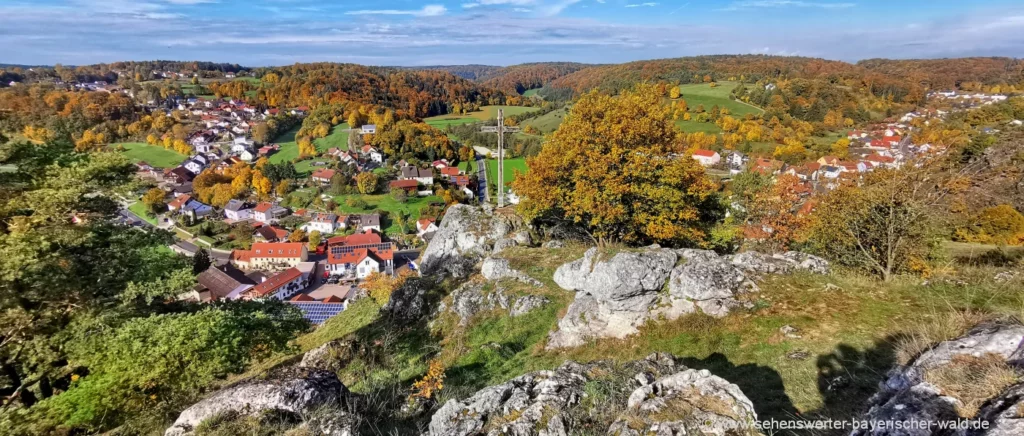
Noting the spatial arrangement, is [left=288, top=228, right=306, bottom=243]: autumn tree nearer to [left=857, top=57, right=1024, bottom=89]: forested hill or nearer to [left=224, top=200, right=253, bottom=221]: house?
[left=224, top=200, right=253, bottom=221]: house

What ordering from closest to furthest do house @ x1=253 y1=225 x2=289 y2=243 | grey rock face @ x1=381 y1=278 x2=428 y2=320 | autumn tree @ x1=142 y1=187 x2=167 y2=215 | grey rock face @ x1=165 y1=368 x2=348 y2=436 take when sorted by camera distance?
grey rock face @ x1=165 y1=368 x2=348 y2=436, grey rock face @ x1=381 y1=278 x2=428 y2=320, house @ x1=253 y1=225 x2=289 y2=243, autumn tree @ x1=142 y1=187 x2=167 y2=215

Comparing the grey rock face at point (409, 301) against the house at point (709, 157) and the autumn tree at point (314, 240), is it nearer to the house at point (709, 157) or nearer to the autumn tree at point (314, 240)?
the autumn tree at point (314, 240)

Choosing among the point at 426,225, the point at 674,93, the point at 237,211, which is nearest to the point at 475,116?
the point at 674,93

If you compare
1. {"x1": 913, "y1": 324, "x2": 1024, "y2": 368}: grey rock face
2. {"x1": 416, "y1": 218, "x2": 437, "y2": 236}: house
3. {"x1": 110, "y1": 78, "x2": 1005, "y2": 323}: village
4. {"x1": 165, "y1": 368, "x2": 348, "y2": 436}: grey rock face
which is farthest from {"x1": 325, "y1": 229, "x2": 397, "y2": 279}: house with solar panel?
{"x1": 913, "y1": 324, "x2": 1024, "y2": 368}: grey rock face

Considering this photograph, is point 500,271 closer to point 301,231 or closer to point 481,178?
point 301,231

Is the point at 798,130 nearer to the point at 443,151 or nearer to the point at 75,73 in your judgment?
the point at 443,151

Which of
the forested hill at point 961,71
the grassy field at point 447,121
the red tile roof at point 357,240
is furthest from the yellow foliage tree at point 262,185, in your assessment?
the forested hill at point 961,71

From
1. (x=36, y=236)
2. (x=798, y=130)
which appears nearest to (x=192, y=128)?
(x=36, y=236)
